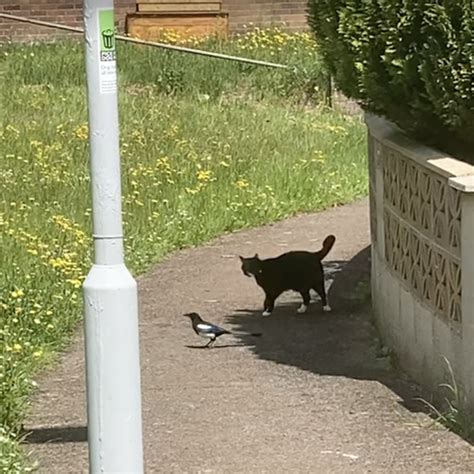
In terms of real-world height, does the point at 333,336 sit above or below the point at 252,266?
below

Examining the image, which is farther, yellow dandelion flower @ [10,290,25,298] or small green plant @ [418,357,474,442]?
yellow dandelion flower @ [10,290,25,298]

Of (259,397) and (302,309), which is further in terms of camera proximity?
(302,309)

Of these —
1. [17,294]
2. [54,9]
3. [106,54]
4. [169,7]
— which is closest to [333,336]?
[17,294]

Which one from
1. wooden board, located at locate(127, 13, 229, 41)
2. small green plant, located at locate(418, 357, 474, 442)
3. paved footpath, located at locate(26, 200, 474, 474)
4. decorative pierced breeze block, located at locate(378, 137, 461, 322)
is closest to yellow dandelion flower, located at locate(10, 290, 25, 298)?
paved footpath, located at locate(26, 200, 474, 474)

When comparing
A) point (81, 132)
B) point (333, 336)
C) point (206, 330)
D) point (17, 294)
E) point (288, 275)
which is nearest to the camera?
point (17, 294)

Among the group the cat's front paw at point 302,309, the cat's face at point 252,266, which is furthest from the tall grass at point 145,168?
the cat's front paw at point 302,309

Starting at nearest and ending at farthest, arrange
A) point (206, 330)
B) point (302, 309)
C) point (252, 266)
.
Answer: point (206, 330) < point (252, 266) < point (302, 309)

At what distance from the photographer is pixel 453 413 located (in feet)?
21.5

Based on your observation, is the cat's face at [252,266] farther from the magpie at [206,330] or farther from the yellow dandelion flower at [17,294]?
the yellow dandelion flower at [17,294]

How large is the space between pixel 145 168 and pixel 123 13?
10.2m

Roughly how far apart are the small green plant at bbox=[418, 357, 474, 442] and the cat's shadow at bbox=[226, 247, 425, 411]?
241 mm

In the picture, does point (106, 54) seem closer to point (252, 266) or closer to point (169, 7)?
point (252, 266)

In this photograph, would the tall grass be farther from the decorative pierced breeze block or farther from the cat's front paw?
the decorative pierced breeze block

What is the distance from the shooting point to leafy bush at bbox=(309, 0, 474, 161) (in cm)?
679
